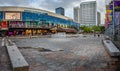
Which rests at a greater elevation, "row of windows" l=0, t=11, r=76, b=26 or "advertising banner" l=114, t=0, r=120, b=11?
"row of windows" l=0, t=11, r=76, b=26

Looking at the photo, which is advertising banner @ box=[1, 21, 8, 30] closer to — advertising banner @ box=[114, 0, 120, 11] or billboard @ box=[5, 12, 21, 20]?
billboard @ box=[5, 12, 21, 20]

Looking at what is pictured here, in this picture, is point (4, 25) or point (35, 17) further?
point (35, 17)

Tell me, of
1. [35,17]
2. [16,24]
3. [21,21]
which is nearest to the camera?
[16,24]

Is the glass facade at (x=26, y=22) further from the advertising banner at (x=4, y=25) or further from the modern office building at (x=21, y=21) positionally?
the advertising banner at (x=4, y=25)

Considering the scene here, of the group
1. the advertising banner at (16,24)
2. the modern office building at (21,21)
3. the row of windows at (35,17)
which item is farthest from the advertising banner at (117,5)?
the row of windows at (35,17)

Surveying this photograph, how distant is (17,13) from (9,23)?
5198 millimetres

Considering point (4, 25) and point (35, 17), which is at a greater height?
point (35, 17)

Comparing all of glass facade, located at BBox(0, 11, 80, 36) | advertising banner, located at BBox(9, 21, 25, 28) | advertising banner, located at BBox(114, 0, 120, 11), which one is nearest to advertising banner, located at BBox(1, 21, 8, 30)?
glass facade, located at BBox(0, 11, 80, 36)

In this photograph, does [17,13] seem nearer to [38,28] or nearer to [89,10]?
[38,28]

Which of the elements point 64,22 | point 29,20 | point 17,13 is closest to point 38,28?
point 29,20

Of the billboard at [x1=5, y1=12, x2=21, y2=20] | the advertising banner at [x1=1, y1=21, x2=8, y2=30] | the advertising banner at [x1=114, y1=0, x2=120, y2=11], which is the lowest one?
the advertising banner at [x1=1, y1=21, x2=8, y2=30]

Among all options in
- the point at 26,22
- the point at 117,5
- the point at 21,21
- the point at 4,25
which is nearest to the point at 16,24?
the point at 21,21

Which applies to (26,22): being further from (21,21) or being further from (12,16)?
(12,16)

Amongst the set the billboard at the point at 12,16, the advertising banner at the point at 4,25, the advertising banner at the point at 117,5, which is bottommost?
the advertising banner at the point at 4,25
